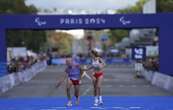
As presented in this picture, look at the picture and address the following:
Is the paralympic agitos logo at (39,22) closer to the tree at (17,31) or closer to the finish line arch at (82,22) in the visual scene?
the finish line arch at (82,22)

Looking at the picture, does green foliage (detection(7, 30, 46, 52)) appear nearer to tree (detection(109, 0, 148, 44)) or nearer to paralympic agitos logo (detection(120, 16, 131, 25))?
tree (detection(109, 0, 148, 44))

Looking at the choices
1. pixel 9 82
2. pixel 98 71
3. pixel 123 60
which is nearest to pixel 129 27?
pixel 9 82

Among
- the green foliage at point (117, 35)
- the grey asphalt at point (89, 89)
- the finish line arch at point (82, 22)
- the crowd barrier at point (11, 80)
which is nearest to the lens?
the grey asphalt at point (89, 89)

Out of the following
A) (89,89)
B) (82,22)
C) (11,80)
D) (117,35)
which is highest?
(117,35)

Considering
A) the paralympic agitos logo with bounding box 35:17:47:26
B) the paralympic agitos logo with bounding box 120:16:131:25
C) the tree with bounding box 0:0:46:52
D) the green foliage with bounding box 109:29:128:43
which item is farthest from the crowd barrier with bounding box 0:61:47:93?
the green foliage with bounding box 109:29:128:43

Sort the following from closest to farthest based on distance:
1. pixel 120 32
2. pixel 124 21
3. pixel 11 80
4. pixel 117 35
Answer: pixel 11 80 → pixel 124 21 → pixel 120 32 → pixel 117 35

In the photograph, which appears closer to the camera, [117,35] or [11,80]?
[11,80]

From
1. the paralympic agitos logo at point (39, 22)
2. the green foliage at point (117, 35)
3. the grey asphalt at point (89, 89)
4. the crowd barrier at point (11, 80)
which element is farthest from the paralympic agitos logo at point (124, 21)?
the green foliage at point (117, 35)

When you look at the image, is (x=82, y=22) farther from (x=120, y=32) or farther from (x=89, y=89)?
(x=120, y=32)

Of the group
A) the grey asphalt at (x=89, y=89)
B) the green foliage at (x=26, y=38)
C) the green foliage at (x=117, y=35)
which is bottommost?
the grey asphalt at (x=89, y=89)

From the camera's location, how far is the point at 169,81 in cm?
3216

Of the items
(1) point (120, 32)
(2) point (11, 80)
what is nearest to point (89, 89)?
(2) point (11, 80)

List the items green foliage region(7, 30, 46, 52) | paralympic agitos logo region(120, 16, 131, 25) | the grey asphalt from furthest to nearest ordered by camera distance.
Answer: green foliage region(7, 30, 46, 52) < paralympic agitos logo region(120, 16, 131, 25) < the grey asphalt

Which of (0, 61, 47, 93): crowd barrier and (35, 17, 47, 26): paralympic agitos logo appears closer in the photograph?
(0, 61, 47, 93): crowd barrier
